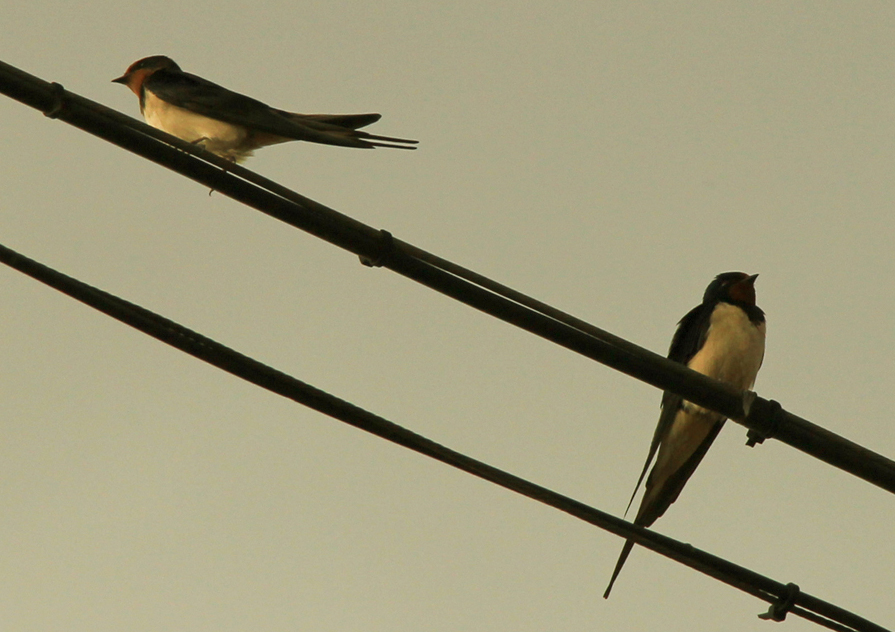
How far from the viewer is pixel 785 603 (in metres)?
3.34

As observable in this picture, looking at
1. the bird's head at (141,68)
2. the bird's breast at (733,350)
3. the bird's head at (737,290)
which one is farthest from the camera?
the bird's head at (141,68)

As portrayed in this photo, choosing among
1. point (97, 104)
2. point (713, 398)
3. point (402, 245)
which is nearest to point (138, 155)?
point (97, 104)

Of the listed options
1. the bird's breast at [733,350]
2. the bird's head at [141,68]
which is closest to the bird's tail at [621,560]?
the bird's breast at [733,350]

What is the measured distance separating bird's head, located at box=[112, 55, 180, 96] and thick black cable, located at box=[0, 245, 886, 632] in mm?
4295

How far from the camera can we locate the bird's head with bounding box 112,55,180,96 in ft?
22.4

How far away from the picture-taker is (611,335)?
3.14 m

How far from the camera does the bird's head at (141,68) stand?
22.4 ft

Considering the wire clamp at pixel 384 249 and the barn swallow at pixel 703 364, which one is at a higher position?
the barn swallow at pixel 703 364

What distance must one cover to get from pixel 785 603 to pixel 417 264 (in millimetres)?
1369

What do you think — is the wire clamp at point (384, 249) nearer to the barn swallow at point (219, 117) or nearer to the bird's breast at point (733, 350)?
the barn swallow at point (219, 117)

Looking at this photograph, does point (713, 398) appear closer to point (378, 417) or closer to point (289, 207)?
point (378, 417)

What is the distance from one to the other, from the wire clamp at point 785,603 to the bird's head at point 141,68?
4.69 metres

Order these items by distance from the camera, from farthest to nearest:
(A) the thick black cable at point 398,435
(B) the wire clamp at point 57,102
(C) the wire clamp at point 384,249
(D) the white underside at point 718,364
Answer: (D) the white underside at point 718,364
(C) the wire clamp at point 384,249
(B) the wire clamp at point 57,102
(A) the thick black cable at point 398,435

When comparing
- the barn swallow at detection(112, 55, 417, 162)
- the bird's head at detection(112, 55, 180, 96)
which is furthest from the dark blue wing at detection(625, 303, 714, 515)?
the bird's head at detection(112, 55, 180, 96)
